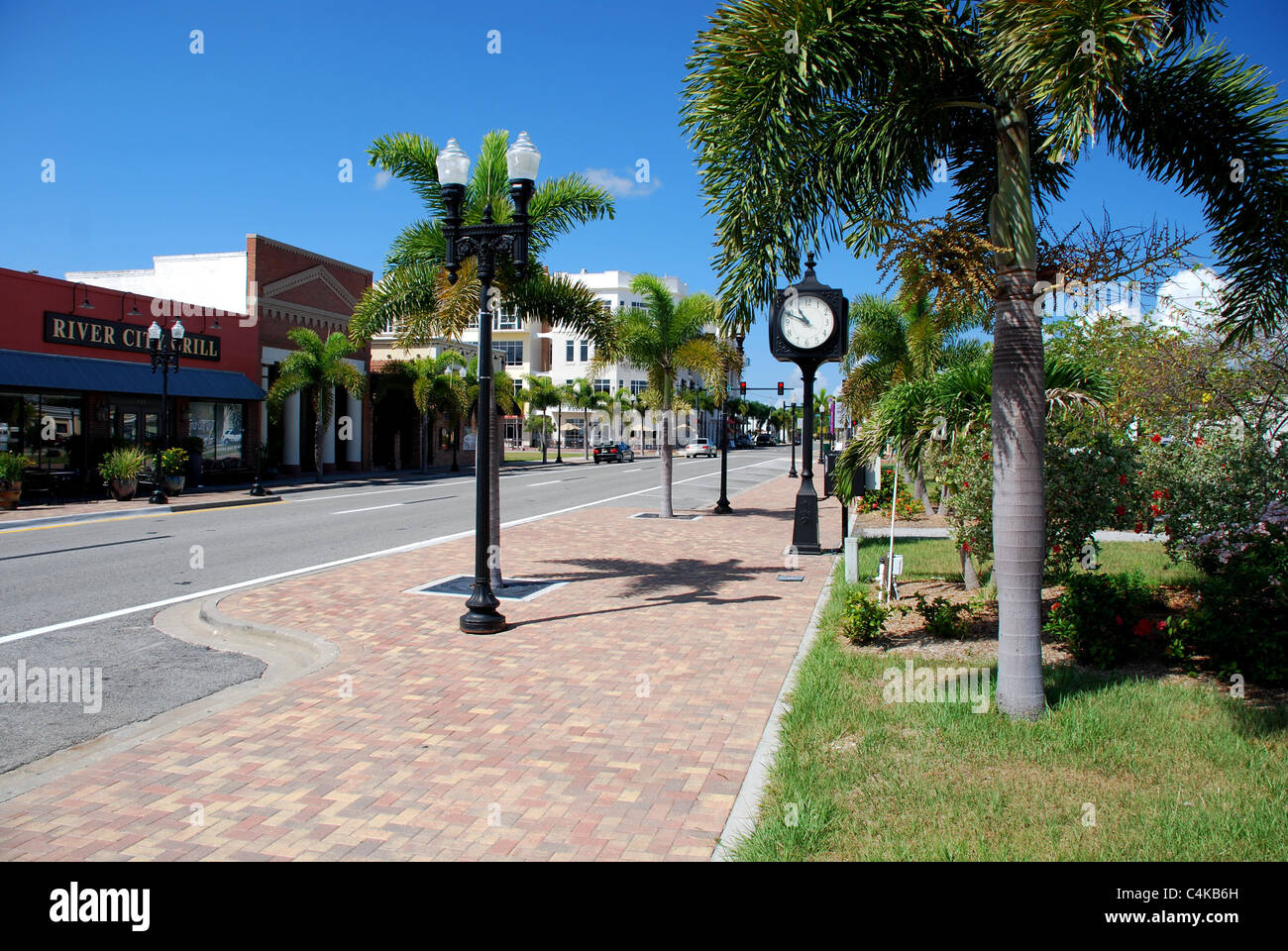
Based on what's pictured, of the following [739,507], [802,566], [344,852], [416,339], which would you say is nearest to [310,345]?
[739,507]

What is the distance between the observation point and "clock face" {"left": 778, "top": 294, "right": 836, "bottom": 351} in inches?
507

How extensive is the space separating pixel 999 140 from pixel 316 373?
31.2m

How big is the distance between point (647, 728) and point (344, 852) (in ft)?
7.11

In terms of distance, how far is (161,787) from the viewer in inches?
178

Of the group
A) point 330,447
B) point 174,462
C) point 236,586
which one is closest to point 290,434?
point 330,447

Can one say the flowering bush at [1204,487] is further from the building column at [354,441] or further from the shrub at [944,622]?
the building column at [354,441]

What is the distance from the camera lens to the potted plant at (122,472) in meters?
22.9

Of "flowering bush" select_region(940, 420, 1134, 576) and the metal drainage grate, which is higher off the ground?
"flowering bush" select_region(940, 420, 1134, 576)

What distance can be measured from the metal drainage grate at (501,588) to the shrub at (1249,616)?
20.9 feet

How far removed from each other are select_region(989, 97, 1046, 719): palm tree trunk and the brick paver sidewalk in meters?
1.67

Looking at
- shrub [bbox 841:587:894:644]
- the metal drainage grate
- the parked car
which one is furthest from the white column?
shrub [bbox 841:587:894:644]

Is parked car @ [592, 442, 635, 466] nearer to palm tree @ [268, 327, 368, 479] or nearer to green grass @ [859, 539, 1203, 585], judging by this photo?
palm tree @ [268, 327, 368, 479]

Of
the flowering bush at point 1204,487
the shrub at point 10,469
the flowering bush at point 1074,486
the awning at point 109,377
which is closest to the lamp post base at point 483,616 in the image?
the flowering bush at point 1074,486

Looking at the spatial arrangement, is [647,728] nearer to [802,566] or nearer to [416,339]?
[802,566]
